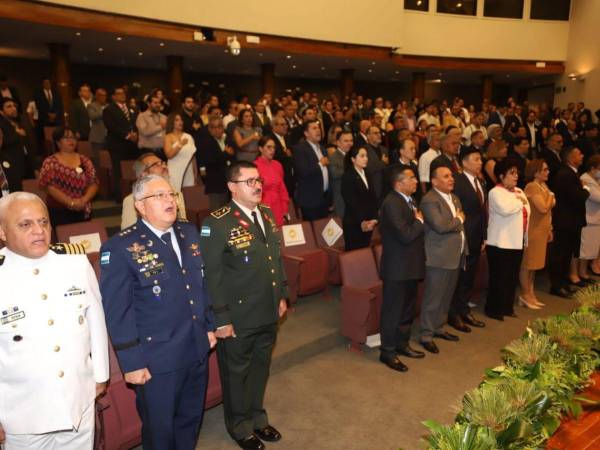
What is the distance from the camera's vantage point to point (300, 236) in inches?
200

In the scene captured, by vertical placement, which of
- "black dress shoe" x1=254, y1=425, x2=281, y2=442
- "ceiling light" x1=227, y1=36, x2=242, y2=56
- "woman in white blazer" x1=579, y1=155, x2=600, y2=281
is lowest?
"black dress shoe" x1=254, y1=425, x2=281, y2=442

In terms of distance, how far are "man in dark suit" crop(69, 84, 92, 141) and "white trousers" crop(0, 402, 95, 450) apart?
250 inches

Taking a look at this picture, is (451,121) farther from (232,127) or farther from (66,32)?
(66,32)

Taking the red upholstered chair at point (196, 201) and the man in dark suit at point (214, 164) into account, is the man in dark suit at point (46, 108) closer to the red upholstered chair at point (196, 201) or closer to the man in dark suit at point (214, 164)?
the red upholstered chair at point (196, 201)

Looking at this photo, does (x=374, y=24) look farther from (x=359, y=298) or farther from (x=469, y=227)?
(x=359, y=298)

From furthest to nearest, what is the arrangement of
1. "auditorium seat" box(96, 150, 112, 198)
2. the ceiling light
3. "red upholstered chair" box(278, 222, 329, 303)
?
the ceiling light, "auditorium seat" box(96, 150, 112, 198), "red upholstered chair" box(278, 222, 329, 303)

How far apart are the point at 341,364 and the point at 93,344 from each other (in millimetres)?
2342

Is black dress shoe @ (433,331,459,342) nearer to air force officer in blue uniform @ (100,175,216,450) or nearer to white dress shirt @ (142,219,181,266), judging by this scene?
air force officer in blue uniform @ (100,175,216,450)

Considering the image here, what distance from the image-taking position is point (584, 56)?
15.8 meters

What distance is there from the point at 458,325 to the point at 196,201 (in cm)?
331

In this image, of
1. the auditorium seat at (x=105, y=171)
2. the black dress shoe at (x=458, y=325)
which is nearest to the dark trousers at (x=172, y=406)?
the black dress shoe at (x=458, y=325)

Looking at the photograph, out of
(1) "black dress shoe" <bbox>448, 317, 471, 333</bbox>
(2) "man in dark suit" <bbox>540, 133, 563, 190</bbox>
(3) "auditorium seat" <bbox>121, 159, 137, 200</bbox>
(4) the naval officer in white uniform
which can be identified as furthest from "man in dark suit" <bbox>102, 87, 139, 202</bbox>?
(2) "man in dark suit" <bbox>540, 133, 563, 190</bbox>

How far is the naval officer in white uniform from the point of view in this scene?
1.80 metres

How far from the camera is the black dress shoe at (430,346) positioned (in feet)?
13.6
